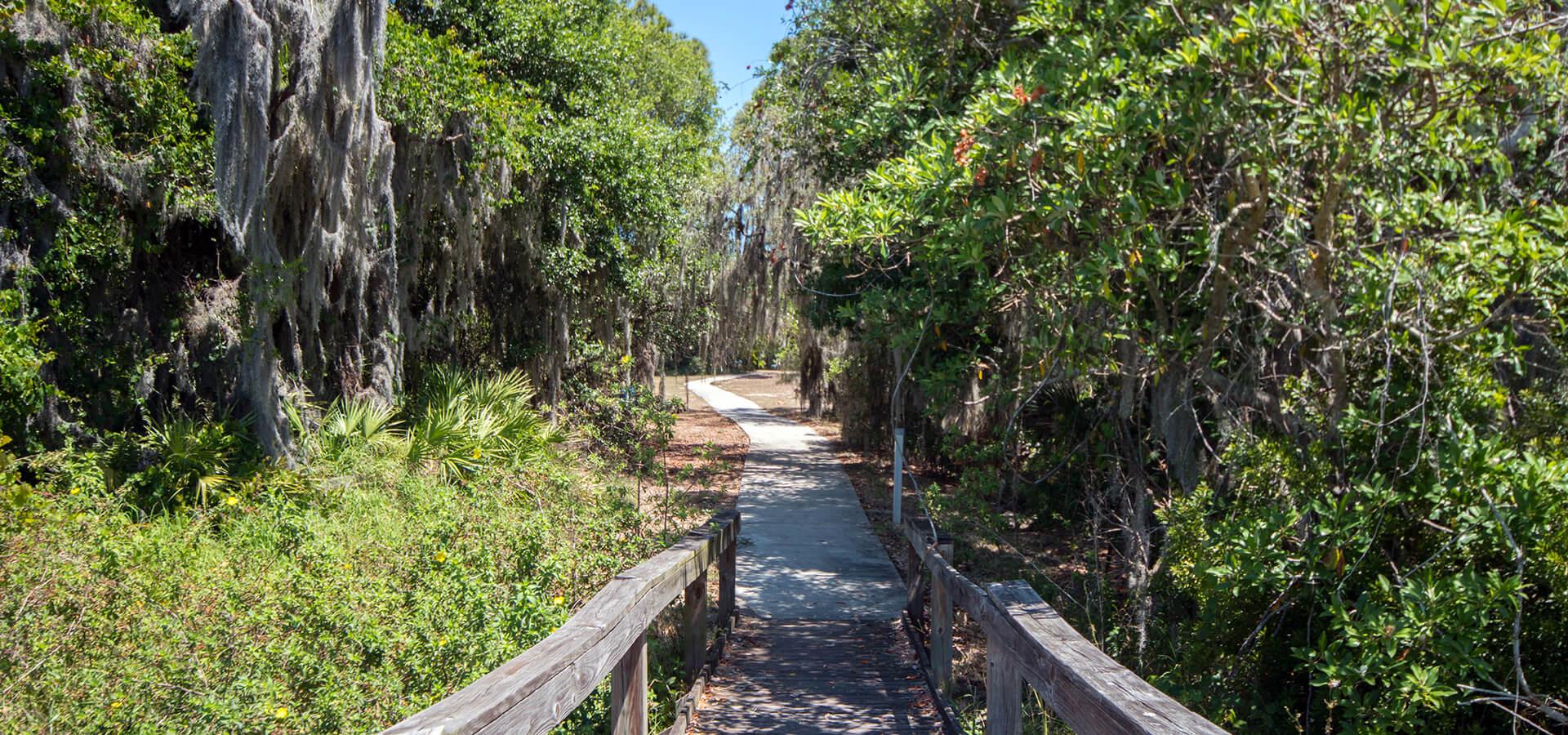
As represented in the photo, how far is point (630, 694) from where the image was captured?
4188mm

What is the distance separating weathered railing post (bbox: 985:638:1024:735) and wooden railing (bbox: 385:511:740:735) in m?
1.39

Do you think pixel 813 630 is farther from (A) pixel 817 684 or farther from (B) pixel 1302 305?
(B) pixel 1302 305

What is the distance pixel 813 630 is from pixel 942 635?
7.19ft

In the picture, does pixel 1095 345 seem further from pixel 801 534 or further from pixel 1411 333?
pixel 801 534

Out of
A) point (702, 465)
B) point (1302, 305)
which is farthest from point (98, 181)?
point (1302, 305)

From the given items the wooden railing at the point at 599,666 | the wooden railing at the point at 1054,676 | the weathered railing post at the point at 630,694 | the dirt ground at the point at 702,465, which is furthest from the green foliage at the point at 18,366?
the wooden railing at the point at 1054,676

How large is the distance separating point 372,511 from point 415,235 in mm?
5069

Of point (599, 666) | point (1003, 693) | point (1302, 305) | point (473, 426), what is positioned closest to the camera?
point (599, 666)

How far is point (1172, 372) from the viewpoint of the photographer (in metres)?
6.81

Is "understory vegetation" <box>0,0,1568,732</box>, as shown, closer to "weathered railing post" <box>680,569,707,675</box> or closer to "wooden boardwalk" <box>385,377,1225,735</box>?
"weathered railing post" <box>680,569,707,675</box>

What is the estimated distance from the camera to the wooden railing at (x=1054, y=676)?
102 inches

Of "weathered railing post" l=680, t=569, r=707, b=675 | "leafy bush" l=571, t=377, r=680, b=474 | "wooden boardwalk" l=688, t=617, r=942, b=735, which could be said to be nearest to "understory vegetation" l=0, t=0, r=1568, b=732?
"weathered railing post" l=680, t=569, r=707, b=675

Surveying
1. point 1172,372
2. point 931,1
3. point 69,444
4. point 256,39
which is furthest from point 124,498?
point 1172,372

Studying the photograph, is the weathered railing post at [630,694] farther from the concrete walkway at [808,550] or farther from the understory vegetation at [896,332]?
the concrete walkway at [808,550]
